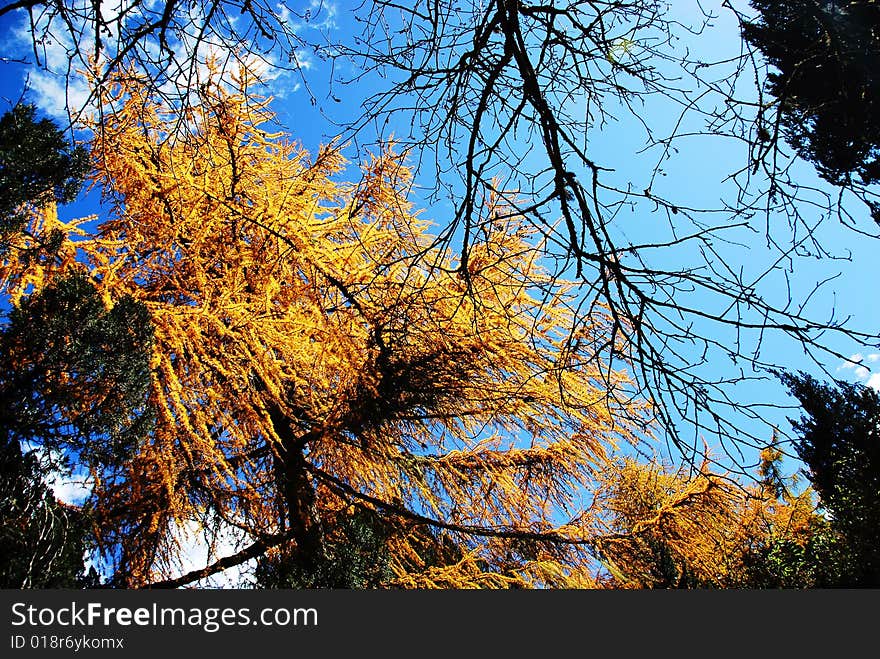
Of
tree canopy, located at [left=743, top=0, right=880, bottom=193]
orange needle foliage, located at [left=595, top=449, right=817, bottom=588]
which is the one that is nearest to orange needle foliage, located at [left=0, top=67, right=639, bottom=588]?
orange needle foliage, located at [left=595, top=449, right=817, bottom=588]

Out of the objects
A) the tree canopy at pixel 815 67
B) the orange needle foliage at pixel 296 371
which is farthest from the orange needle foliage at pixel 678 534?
the tree canopy at pixel 815 67

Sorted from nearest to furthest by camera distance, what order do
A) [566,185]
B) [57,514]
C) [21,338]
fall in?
[566,185]
[21,338]
[57,514]

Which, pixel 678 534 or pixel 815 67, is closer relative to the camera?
pixel 815 67

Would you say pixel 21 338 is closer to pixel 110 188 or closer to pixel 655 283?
pixel 110 188

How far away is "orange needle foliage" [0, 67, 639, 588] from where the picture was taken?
3.32 meters

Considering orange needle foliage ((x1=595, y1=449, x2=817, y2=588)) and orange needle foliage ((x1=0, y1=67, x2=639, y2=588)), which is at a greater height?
orange needle foliage ((x1=0, y1=67, x2=639, y2=588))

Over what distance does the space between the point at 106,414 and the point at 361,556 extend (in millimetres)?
1658

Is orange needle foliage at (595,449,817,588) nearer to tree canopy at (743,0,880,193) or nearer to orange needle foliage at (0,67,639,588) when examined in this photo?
orange needle foliage at (0,67,639,588)

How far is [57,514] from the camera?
2770 mm

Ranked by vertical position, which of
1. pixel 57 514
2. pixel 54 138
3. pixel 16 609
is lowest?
pixel 16 609

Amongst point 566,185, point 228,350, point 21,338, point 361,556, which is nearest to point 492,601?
point 361,556

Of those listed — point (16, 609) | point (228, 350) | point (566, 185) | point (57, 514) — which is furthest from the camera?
A: point (228, 350)

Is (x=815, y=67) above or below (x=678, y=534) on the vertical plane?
above

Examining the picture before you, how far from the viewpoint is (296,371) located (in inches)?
155
